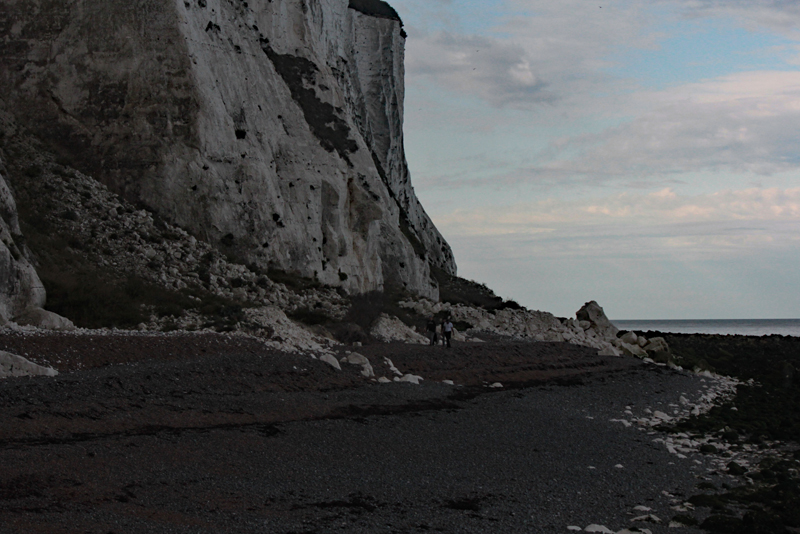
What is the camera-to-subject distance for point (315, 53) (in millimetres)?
40750

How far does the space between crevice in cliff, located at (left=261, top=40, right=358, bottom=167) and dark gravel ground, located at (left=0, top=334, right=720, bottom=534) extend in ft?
70.1

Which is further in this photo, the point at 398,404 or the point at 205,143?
the point at 205,143

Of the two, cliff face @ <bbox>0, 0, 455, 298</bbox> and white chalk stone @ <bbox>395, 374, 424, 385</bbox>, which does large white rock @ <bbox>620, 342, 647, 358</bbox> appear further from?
white chalk stone @ <bbox>395, 374, 424, 385</bbox>

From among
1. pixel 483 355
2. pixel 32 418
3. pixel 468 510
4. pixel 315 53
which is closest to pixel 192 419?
pixel 32 418

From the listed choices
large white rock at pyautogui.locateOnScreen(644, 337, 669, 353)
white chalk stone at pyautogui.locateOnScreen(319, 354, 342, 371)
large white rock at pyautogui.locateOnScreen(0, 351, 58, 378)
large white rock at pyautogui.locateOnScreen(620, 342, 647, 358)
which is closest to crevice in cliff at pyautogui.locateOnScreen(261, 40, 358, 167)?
large white rock at pyautogui.locateOnScreen(620, 342, 647, 358)

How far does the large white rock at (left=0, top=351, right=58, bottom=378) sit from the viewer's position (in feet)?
41.4

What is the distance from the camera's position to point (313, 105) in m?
38.4

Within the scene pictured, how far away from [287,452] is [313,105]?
29480 mm

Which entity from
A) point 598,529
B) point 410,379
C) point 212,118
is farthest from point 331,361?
point 212,118

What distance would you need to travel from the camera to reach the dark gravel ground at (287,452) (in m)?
8.25

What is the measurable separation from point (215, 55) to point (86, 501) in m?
26.9

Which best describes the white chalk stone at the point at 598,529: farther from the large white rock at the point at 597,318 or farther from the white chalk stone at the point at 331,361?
the large white rock at the point at 597,318

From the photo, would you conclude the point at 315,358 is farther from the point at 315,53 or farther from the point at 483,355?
the point at 315,53

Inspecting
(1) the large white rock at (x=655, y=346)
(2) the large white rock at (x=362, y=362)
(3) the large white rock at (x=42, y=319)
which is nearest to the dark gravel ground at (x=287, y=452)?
(2) the large white rock at (x=362, y=362)
